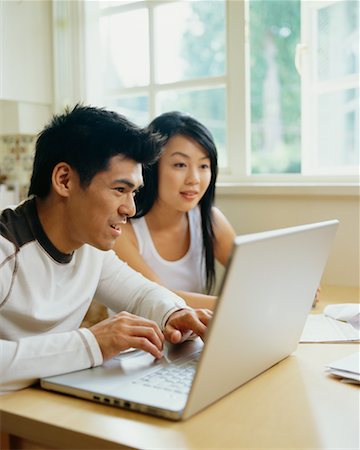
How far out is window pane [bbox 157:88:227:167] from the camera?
267 cm

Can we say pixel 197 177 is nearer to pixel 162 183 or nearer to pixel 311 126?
pixel 162 183

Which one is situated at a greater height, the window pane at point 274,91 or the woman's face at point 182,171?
the window pane at point 274,91

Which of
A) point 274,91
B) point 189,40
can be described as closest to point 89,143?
point 189,40

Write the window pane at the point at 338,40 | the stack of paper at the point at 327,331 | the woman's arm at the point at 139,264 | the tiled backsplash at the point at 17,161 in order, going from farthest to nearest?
the tiled backsplash at the point at 17,161, the window pane at the point at 338,40, the woman's arm at the point at 139,264, the stack of paper at the point at 327,331

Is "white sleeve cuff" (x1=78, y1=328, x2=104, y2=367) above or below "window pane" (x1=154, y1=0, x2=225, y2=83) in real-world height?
below

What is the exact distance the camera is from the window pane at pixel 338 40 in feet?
7.67

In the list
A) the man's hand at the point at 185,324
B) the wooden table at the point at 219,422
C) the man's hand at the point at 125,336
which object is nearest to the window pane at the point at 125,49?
the man's hand at the point at 185,324

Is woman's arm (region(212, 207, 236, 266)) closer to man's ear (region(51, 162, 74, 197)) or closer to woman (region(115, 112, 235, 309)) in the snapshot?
woman (region(115, 112, 235, 309))

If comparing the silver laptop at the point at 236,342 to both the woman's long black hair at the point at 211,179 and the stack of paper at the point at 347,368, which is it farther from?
the woman's long black hair at the point at 211,179

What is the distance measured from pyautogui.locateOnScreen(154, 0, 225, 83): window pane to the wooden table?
194 centimetres

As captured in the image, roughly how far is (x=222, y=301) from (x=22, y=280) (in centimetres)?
52

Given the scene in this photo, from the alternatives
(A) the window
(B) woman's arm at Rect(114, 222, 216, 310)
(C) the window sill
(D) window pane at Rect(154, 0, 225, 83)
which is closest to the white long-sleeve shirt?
(B) woman's arm at Rect(114, 222, 216, 310)

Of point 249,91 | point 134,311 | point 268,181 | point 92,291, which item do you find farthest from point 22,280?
point 249,91

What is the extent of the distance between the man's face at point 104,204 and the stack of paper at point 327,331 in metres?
0.48
